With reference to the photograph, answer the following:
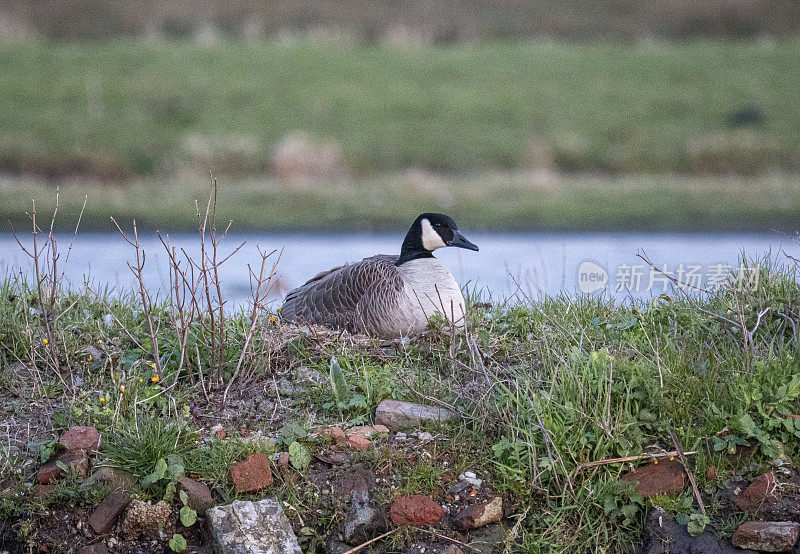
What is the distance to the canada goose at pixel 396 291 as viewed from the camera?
3.76 metres

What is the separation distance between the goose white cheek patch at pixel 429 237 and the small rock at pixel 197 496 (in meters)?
1.80

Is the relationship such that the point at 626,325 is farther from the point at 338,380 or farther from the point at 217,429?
the point at 217,429

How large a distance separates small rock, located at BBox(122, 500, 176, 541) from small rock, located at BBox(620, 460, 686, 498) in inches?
68.2

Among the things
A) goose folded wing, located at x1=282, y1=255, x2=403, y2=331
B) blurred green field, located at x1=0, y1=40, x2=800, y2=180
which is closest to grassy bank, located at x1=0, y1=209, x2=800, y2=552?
goose folded wing, located at x1=282, y1=255, x2=403, y2=331

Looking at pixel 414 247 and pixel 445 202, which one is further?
pixel 445 202

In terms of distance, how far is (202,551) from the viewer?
2693mm

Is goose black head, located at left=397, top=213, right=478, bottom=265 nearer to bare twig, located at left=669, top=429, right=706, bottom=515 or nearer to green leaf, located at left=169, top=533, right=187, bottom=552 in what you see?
bare twig, located at left=669, top=429, right=706, bottom=515

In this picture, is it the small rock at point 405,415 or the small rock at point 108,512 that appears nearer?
the small rock at point 108,512

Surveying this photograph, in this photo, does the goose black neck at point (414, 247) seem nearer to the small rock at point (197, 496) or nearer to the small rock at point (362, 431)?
the small rock at point (362, 431)

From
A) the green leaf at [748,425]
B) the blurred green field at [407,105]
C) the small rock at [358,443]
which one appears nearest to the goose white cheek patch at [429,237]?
the small rock at [358,443]

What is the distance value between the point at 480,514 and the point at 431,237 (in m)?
1.68

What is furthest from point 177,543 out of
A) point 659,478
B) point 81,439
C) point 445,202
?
point 445,202

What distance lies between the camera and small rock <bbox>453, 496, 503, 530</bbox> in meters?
2.68

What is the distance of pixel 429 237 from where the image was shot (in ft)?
13.0
